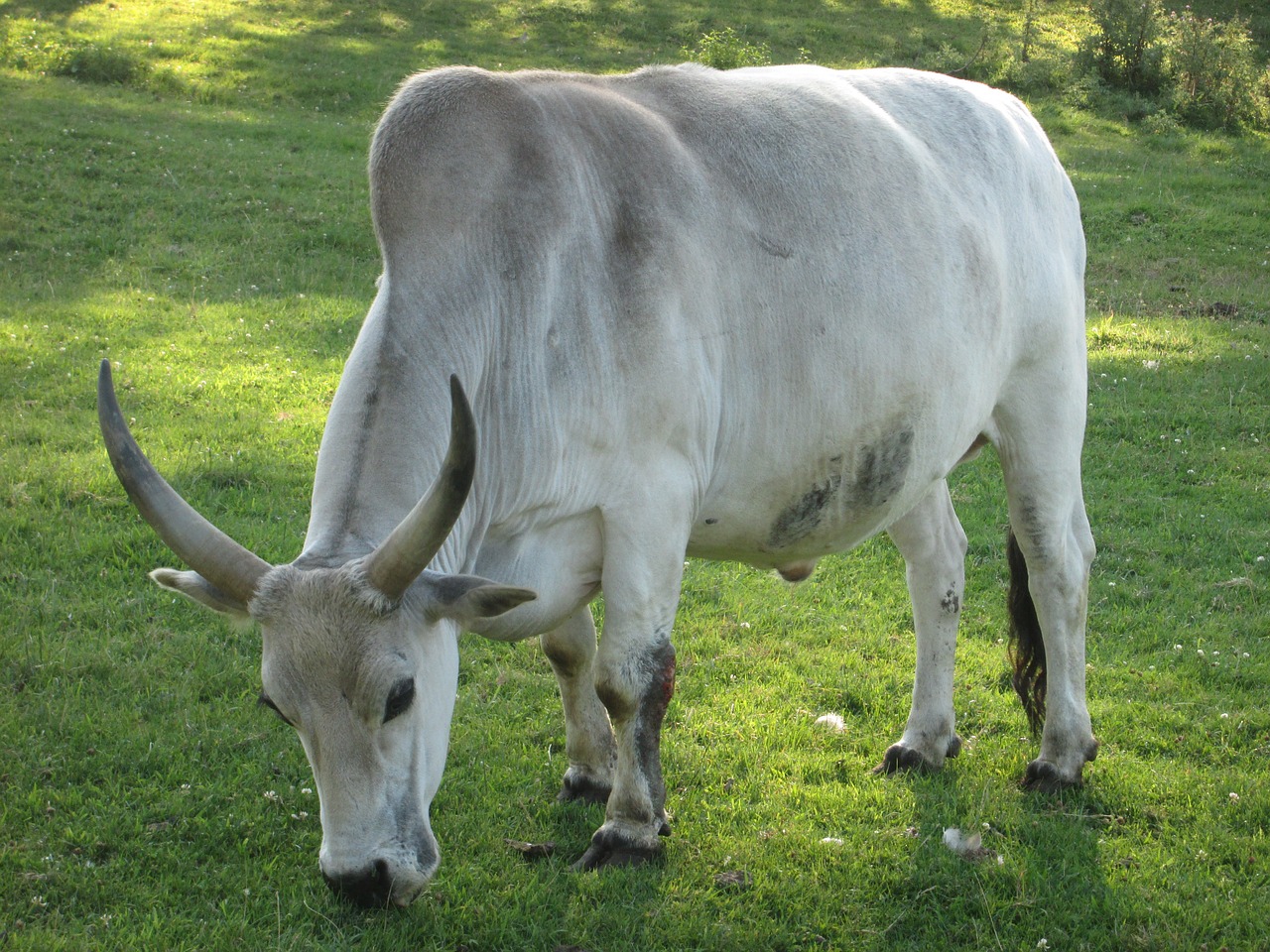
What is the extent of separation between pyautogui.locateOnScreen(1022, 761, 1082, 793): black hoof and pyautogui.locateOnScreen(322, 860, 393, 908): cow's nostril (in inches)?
110

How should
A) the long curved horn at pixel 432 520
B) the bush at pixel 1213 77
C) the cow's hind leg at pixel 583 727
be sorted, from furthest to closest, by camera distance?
the bush at pixel 1213 77
the cow's hind leg at pixel 583 727
the long curved horn at pixel 432 520

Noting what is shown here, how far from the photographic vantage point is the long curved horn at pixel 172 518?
3.19 metres

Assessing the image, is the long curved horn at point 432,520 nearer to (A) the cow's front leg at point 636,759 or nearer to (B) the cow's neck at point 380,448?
(B) the cow's neck at point 380,448

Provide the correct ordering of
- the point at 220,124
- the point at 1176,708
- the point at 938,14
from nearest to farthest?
the point at 1176,708 < the point at 220,124 < the point at 938,14

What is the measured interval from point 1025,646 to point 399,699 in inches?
120

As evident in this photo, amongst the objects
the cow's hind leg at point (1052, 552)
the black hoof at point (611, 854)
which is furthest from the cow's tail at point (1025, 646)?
the black hoof at point (611, 854)

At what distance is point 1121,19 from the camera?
64.5 ft

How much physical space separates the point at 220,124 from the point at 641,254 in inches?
508

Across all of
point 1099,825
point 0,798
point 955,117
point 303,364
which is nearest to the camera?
point 0,798

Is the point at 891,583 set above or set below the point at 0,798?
below

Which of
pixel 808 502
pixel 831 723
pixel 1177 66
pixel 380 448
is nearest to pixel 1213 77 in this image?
pixel 1177 66

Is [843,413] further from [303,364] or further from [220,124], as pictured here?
[220,124]

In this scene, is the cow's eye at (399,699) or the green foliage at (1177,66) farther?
the green foliage at (1177,66)

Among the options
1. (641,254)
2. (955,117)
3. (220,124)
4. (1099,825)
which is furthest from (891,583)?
(220,124)
